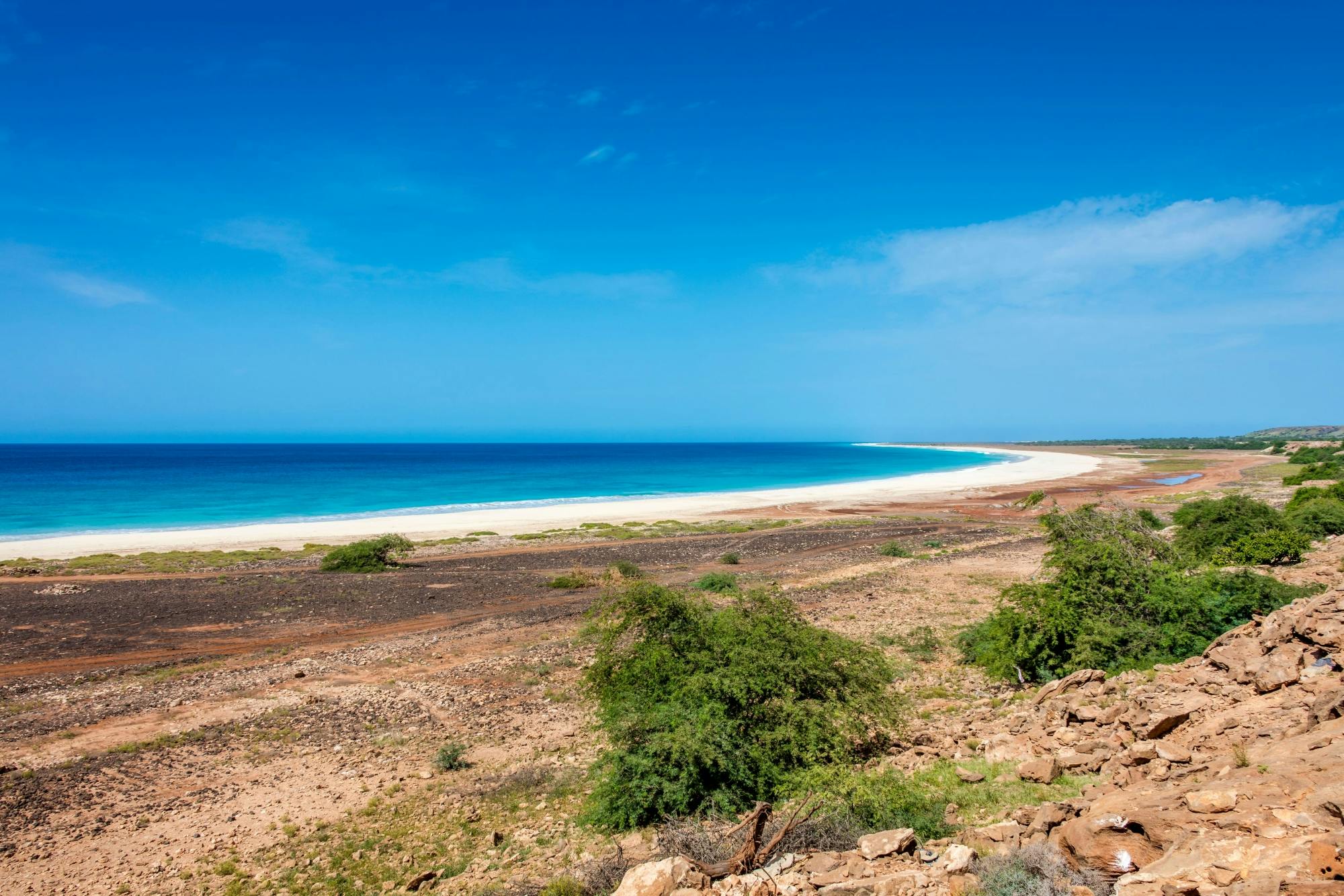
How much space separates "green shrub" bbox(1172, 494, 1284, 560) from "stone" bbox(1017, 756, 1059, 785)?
17.9 m

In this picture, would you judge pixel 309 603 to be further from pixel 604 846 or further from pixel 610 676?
pixel 604 846

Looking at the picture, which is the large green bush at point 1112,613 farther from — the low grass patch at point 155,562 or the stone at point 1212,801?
the low grass patch at point 155,562

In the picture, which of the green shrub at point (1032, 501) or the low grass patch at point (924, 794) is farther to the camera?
the green shrub at point (1032, 501)

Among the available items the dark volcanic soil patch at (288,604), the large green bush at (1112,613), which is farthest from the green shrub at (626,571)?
the large green bush at (1112,613)

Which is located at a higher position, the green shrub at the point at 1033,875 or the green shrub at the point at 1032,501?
the green shrub at the point at 1033,875

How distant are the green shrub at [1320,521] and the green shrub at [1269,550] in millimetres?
4817

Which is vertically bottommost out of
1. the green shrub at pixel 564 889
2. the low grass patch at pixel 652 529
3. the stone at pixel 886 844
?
the low grass patch at pixel 652 529

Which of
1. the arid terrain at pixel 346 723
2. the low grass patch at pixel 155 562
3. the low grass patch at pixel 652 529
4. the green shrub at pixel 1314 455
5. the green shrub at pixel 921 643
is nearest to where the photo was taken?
the arid terrain at pixel 346 723

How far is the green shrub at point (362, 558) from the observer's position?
33.0 metres

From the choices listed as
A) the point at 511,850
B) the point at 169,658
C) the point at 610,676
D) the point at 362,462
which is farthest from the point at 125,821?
the point at 362,462

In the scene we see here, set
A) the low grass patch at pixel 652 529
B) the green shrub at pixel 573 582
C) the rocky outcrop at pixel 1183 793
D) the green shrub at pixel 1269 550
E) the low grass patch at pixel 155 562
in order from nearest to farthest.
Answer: the rocky outcrop at pixel 1183 793, the green shrub at pixel 1269 550, the green shrub at pixel 573 582, the low grass patch at pixel 155 562, the low grass patch at pixel 652 529

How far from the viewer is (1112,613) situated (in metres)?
13.8

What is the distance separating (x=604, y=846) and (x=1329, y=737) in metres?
7.80

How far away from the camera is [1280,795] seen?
5273 mm
